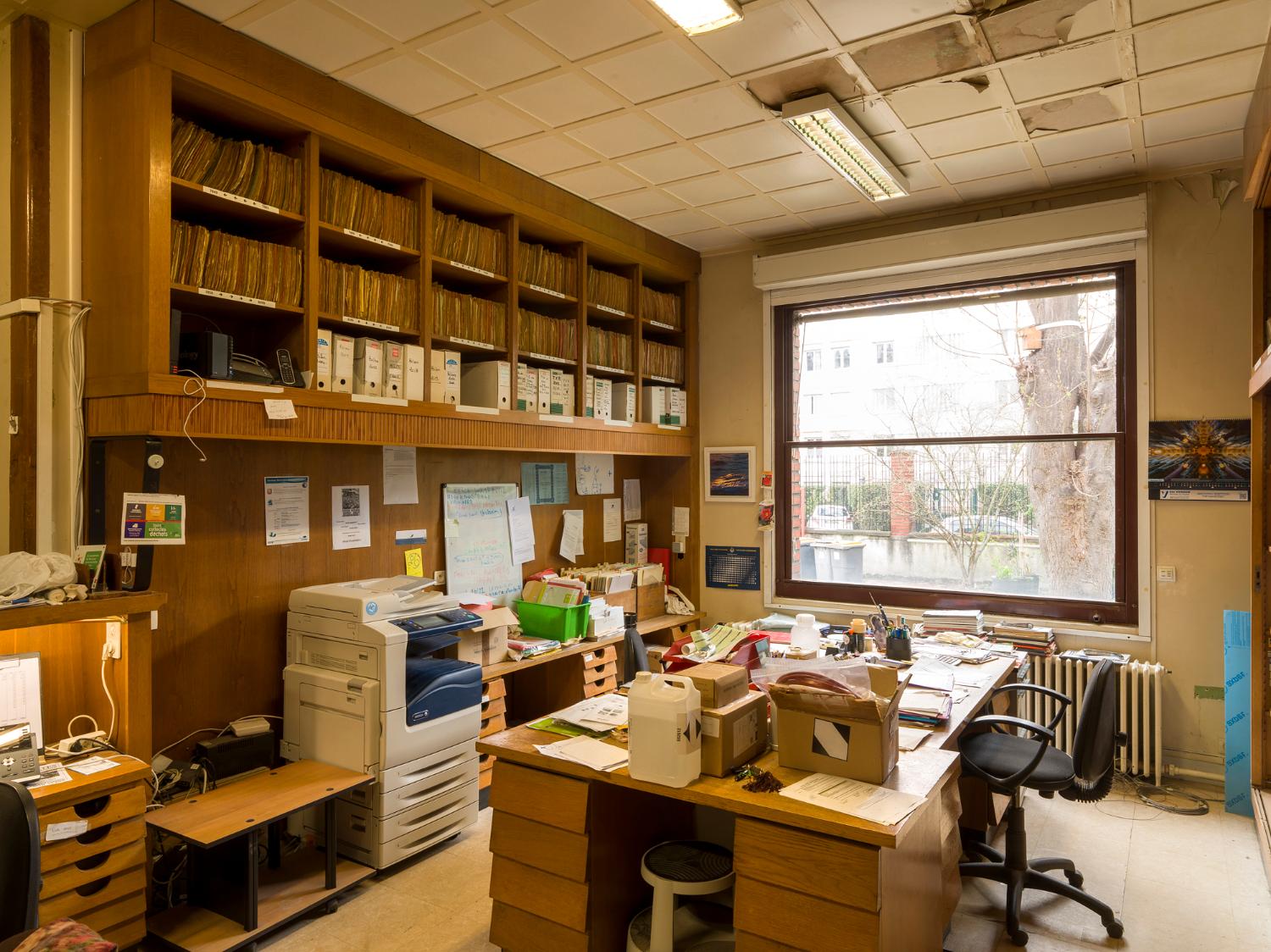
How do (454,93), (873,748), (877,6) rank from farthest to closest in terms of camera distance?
(454,93), (877,6), (873,748)

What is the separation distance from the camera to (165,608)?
296 cm

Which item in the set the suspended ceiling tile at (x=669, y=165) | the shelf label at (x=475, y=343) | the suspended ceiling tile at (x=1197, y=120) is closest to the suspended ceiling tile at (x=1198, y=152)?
the suspended ceiling tile at (x=1197, y=120)

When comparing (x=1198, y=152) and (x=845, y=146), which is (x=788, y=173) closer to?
(x=845, y=146)

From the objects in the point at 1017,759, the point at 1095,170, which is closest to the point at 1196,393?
the point at 1095,170

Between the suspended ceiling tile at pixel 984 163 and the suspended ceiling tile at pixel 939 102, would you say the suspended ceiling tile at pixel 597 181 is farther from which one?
the suspended ceiling tile at pixel 984 163

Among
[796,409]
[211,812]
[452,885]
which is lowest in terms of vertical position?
[452,885]

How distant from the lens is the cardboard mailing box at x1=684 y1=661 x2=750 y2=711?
2.23 m

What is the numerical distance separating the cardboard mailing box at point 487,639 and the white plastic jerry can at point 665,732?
5.32 feet

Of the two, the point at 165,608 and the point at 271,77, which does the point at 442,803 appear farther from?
the point at 271,77

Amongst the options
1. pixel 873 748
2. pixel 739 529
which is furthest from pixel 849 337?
pixel 873 748

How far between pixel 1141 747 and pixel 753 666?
Answer: 247 cm

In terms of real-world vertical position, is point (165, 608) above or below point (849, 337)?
below

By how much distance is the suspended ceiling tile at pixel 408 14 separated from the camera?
8.61 ft

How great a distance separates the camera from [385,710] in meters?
2.98
